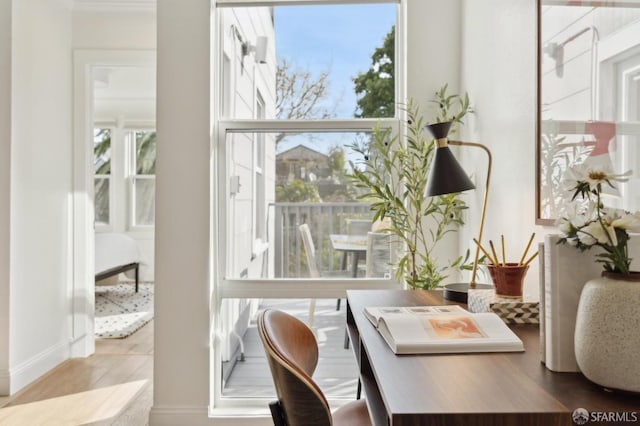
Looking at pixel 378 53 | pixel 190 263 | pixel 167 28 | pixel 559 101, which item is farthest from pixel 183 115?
pixel 559 101

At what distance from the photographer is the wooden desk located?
737mm

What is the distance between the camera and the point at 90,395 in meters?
3.00

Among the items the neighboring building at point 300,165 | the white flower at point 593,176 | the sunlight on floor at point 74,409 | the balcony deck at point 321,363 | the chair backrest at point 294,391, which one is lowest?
the sunlight on floor at point 74,409

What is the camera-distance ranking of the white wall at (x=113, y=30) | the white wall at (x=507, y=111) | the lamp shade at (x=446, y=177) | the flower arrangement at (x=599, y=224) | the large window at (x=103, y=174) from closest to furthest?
the flower arrangement at (x=599, y=224) < the lamp shade at (x=446, y=177) < the white wall at (x=507, y=111) < the white wall at (x=113, y=30) < the large window at (x=103, y=174)

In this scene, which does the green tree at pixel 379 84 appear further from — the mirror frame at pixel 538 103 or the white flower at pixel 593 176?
the white flower at pixel 593 176

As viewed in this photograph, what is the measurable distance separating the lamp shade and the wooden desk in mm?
541

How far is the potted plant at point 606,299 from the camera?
2.62ft

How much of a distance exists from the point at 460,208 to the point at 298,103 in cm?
99

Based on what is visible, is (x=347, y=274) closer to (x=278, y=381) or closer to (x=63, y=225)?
(x=278, y=381)

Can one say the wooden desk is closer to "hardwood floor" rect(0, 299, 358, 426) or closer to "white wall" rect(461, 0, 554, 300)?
"white wall" rect(461, 0, 554, 300)

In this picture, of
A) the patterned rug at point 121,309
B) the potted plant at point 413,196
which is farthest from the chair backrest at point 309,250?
the patterned rug at point 121,309

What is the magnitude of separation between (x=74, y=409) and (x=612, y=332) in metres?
2.84

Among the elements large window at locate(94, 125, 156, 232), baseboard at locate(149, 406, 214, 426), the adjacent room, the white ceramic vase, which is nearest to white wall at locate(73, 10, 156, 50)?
the adjacent room

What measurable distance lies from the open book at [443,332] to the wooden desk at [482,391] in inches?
0.8
